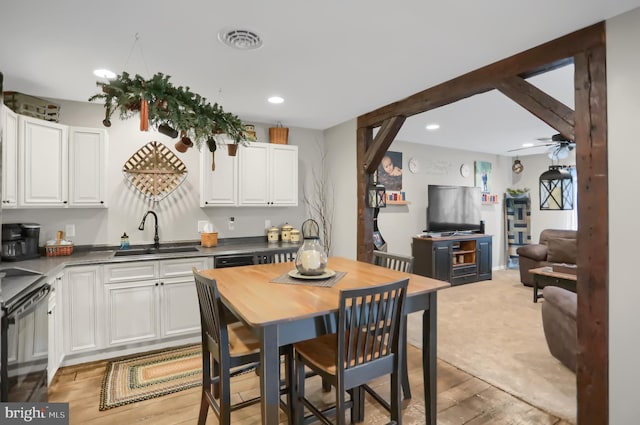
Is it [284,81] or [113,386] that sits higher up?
[284,81]

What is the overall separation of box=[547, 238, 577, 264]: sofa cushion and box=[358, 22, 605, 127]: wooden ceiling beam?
367cm

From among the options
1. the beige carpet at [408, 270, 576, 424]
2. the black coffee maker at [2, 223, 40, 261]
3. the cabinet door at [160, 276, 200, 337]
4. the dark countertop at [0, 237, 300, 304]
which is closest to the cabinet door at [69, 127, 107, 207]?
the black coffee maker at [2, 223, 40, 261]

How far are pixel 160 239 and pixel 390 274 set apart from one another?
2.67m

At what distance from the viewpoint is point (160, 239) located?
3768 mm

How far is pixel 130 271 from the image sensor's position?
307 centimetres

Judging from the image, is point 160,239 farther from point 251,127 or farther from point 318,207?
point 318,207

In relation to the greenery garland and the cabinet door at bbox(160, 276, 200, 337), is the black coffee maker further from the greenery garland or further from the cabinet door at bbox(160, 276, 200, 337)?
the greenery garland

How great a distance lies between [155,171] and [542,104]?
362 cm

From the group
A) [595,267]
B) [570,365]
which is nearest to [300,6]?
[595,267]

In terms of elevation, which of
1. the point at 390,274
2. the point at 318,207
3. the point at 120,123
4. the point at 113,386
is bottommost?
the point at 113,386

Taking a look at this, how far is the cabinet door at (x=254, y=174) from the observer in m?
3.91

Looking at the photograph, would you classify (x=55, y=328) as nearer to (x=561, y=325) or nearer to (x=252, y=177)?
(x=252, y=177)

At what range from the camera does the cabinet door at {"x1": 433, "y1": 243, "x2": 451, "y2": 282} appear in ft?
17.7

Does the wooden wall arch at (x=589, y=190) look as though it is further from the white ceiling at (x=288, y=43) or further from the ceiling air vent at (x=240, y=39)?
the ceiling air vent at (x=240, y=39)
